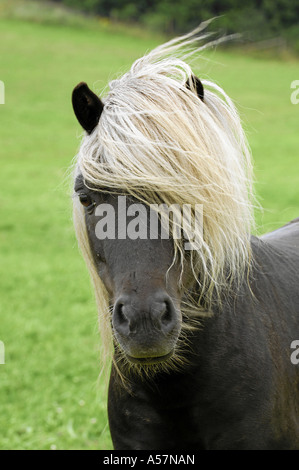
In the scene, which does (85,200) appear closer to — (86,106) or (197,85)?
(86,106)

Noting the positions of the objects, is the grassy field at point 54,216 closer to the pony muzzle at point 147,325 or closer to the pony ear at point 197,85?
the pony ear at point 197,85

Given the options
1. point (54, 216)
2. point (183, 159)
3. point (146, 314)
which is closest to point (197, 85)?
point (183, 159)

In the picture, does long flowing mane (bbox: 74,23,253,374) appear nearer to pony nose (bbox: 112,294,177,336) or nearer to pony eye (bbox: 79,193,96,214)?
pony eye (bbox: 79,193,96,214)

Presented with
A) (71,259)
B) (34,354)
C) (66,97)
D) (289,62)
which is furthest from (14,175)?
(289,62)

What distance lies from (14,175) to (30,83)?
13656 millimetres

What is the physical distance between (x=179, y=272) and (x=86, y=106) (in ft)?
2.24

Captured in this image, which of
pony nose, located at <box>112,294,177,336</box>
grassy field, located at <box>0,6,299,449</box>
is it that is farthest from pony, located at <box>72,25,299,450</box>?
grassy field, located at <box>0,6,299,449</box>

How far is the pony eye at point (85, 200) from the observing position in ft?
6.70

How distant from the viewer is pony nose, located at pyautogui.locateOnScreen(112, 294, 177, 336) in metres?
1.70

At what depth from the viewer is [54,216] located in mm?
11570

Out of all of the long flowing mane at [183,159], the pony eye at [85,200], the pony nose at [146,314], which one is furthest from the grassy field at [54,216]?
the pony nose at [146,314]

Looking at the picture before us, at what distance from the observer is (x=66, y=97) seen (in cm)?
Result: 2600
